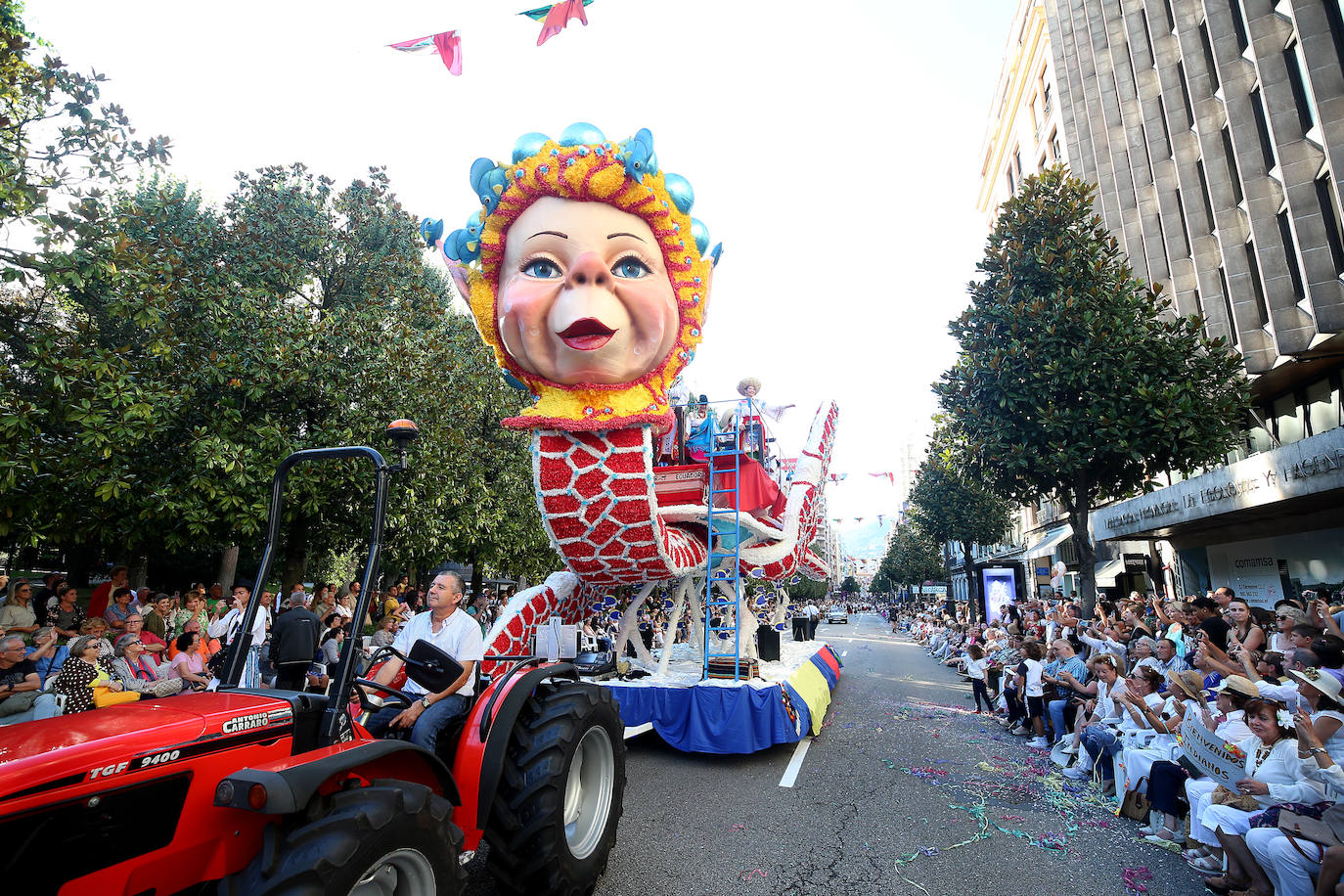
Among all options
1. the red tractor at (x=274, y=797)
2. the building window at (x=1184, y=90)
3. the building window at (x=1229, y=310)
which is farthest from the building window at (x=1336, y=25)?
the red tractor at (x=274, y=797)

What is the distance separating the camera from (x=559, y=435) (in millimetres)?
5789

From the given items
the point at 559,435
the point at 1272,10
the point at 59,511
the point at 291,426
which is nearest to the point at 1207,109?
the point at 1272,10

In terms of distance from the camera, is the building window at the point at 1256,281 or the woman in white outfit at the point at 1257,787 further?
the building window at the point at 1256,281

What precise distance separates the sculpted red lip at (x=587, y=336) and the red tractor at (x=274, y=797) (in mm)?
2703

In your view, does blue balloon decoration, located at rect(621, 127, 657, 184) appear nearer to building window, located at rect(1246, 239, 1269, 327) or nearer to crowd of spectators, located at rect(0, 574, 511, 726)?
crowd of spectators, located at rect(0, 574, 511, 726)

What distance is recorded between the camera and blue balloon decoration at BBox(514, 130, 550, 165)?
19.4 ft

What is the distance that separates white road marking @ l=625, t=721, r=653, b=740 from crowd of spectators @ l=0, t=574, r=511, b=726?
2.74m

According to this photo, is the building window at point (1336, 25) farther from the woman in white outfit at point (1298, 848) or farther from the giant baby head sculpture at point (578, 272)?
the woman in white outfit at point (1298, 848)

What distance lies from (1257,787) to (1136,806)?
153 cm

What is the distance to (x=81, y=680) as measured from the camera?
5309 mm

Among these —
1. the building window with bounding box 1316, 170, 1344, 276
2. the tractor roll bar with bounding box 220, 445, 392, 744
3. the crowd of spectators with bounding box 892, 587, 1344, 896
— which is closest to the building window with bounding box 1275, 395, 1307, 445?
the building window with bounding box 1316, 170, 1344, 276

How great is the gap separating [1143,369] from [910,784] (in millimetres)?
7939

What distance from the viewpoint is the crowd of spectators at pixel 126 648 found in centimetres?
474

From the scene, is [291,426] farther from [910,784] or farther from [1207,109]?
[1207,109]
